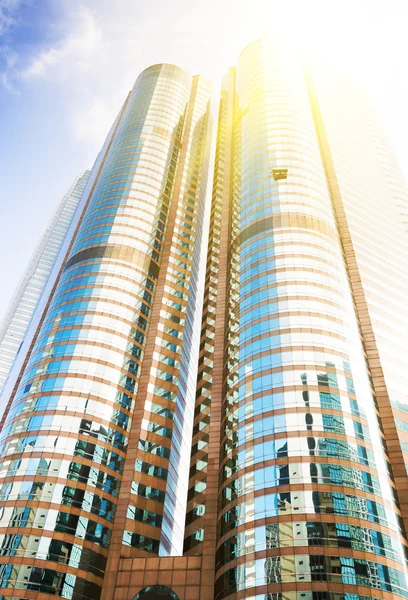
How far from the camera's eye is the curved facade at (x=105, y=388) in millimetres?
58156

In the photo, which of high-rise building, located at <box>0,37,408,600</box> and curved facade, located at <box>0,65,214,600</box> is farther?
curved facade, located at <box>0,65,214,600</box>

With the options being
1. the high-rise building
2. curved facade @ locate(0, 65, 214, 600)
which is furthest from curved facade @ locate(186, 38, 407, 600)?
curved facade @ locate(0, 65, 214, 600)

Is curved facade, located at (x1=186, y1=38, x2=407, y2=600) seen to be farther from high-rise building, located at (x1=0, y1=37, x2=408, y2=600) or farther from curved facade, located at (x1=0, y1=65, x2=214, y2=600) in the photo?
curved facade, located at (x1=0, y1=65, x2=214, y2=600)

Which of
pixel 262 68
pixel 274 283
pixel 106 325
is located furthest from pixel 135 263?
pixel 262 68

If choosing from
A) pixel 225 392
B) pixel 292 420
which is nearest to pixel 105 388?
pixel 225 392

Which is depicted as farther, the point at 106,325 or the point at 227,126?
the point at 227,126

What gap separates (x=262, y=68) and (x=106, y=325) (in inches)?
3480

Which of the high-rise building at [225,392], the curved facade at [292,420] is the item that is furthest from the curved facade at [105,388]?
the curved facade at [292,420]

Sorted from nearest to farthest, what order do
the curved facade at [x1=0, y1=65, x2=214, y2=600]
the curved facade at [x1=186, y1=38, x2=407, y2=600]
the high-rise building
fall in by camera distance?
the curved facade at [x1=186, y1=38, x2=407, y2=600], the high-rise building, the curved facade at [x1=0, y1=65, x2=214, y2=600]

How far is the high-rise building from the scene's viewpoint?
→ 51875 millimetres

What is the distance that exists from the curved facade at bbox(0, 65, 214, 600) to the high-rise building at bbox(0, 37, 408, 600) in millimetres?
275

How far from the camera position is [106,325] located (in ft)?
262

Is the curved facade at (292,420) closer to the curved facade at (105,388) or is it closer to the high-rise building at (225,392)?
the high-rise building at (225,392)

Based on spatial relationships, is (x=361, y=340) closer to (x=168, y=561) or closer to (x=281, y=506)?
(x=281, y=506)
